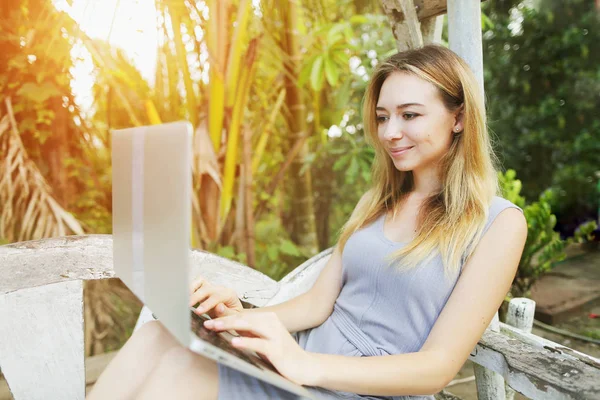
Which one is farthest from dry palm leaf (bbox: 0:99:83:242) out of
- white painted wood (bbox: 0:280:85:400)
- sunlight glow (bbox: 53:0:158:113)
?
white painted wood (bbox: 0:280:85:400)

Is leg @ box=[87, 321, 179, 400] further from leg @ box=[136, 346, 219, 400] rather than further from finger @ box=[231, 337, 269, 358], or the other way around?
finger @ box=[231, 337, 269, 358]

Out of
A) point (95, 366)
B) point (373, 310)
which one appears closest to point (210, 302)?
point (373, 310)

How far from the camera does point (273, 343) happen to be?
36.9 inches

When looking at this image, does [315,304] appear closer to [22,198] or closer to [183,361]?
[183,361]

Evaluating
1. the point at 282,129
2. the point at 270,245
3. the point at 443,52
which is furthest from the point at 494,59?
the point at 443,52

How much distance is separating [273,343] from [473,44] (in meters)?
0.93

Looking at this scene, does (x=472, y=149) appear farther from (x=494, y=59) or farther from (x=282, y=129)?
(x=494, y=59)

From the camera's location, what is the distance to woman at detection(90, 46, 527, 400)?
1.01 metres

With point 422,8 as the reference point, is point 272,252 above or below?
below

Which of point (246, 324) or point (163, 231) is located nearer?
point (163, 231)

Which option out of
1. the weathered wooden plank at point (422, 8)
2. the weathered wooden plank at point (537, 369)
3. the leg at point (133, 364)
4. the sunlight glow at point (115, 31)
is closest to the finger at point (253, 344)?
the leg at point (133, 364)

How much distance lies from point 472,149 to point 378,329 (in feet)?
1.57

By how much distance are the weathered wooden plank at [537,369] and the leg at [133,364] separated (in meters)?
0.68

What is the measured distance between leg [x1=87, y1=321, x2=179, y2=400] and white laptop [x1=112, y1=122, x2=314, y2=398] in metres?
0.16
